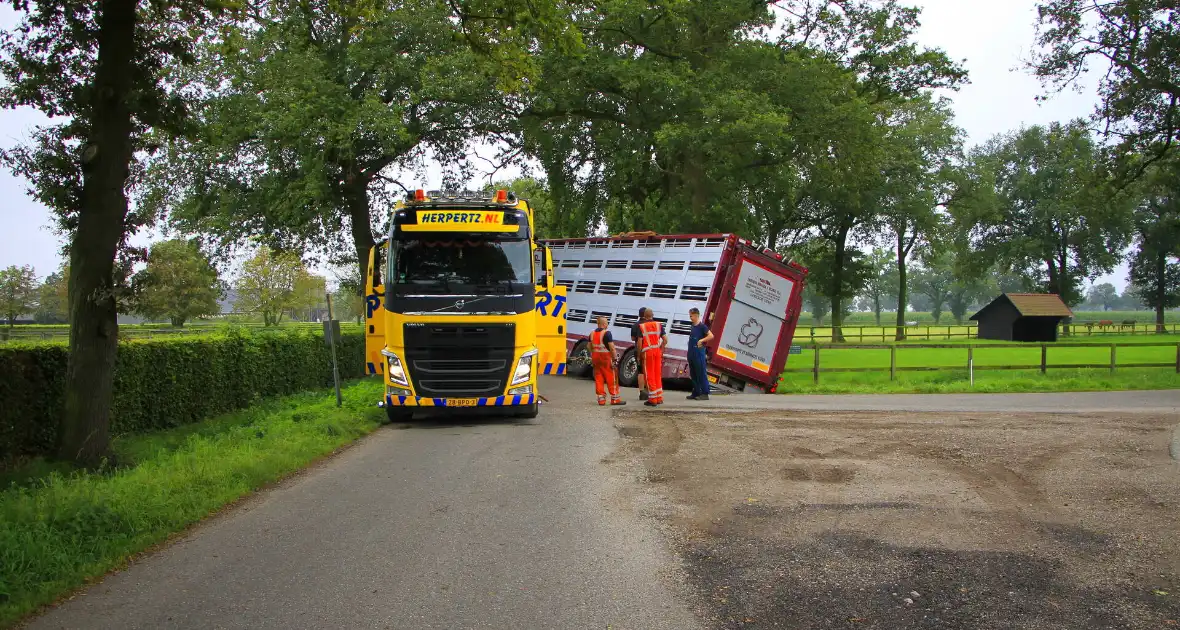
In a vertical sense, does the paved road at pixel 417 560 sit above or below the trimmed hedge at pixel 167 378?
below

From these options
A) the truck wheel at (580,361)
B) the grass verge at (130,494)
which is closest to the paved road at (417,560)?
the grass verge at (130,494)

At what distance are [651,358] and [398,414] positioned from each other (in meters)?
4.58

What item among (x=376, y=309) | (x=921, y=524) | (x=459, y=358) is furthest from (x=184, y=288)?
(x=921, y=524)

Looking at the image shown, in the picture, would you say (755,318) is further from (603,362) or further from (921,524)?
(921,524)

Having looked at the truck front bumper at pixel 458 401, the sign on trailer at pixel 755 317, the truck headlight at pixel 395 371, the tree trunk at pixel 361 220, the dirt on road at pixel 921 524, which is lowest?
the dirt on road at pixel 921 524

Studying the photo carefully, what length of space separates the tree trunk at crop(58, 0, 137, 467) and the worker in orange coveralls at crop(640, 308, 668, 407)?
28.9 feet

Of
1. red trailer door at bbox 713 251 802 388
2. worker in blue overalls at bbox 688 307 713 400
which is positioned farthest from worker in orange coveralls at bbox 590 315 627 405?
red trailer door at bbox 713 251 802 388

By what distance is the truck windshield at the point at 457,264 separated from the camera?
13.4 m

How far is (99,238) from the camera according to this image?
9.70 meters

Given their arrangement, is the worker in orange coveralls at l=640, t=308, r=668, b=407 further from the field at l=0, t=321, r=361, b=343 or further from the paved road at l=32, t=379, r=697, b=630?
the field at l=0, t=321, r=361, b=343

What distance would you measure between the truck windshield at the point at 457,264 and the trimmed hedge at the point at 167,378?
3.78 m

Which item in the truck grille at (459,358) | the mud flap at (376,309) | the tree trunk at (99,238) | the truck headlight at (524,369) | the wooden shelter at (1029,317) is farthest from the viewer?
the wooden shelter at (1029,317)

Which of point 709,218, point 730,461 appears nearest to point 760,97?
point 709,218

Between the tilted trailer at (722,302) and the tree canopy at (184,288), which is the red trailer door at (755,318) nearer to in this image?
the tilted trailer at (722,302)
